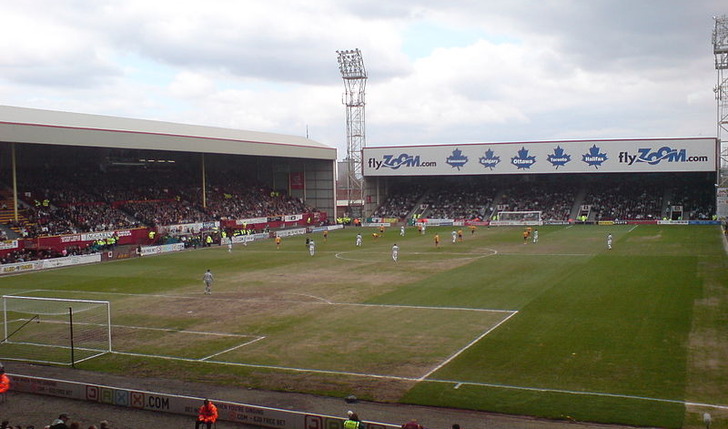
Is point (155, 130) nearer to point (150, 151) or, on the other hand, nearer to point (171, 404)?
point (150, 151)

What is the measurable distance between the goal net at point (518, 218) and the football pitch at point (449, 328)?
3224 centimetres

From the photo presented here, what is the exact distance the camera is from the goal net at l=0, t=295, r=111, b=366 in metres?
22.4

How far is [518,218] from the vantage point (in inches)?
3120

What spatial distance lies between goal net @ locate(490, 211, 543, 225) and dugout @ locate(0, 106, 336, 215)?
71.2ft

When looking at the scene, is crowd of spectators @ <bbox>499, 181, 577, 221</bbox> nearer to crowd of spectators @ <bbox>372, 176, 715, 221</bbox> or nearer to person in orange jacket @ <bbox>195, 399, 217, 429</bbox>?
crowd of spectators @ <bbox>372, 176, 715, 221</bbox>

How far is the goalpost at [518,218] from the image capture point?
3059 inches

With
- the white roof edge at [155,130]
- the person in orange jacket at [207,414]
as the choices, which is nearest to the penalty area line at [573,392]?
the person in orange jacket at [207,414]

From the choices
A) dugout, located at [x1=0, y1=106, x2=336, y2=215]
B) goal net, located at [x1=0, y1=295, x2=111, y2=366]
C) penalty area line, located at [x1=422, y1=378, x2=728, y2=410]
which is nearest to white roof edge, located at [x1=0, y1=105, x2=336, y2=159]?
dugout, located at [x1=0, y1=106, x2=336, y2=215]

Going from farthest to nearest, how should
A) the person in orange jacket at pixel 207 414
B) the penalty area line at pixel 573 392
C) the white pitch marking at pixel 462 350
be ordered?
the white pitch marking at pixel 462 350 → the penalty area line at pixel 573 392 → the person in orange jacket at pixel 207 414

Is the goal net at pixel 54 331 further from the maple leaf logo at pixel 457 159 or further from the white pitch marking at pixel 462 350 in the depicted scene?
the maple leaf logo at pixel 457 159

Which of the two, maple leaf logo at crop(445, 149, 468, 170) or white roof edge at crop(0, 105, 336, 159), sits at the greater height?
white roof edge at crop(0, 105, 336, 159)

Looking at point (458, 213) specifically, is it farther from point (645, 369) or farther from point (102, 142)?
point (645, 369)

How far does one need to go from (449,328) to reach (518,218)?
57.6 metres

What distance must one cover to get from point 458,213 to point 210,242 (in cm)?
3521
